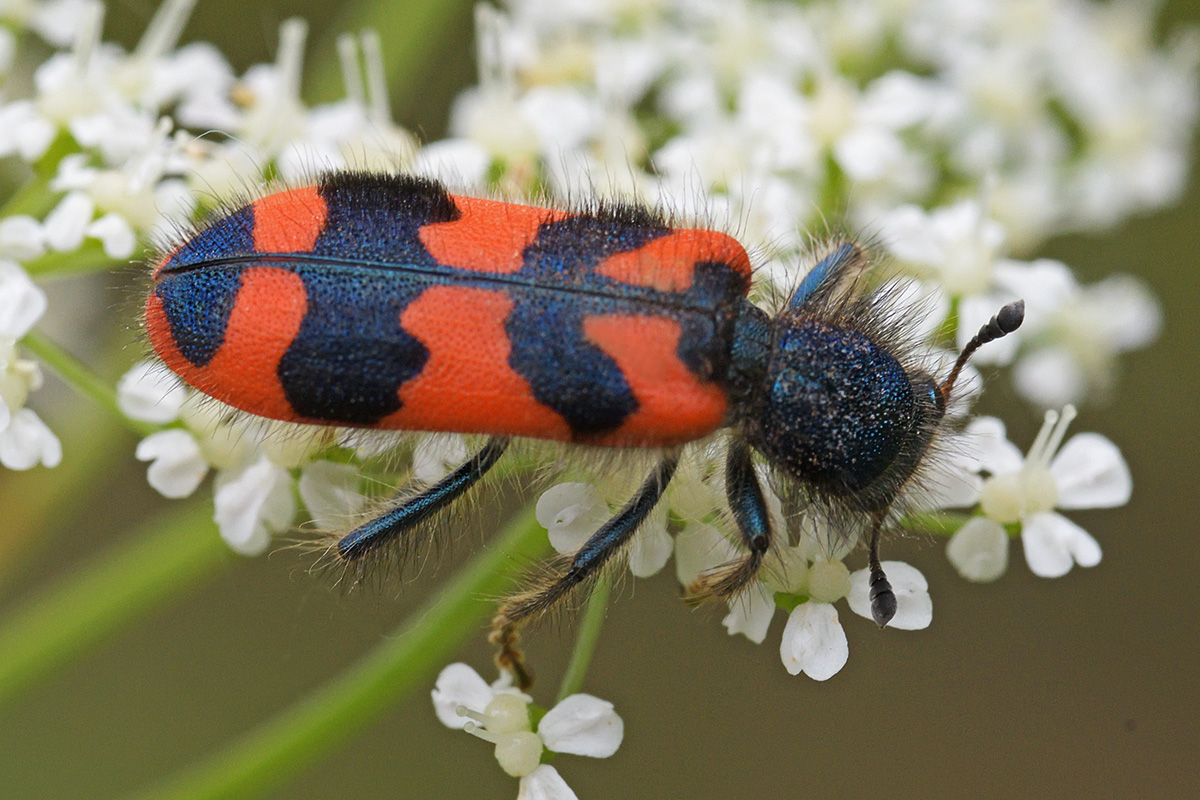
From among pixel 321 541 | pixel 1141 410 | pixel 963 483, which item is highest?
pixel 963 483

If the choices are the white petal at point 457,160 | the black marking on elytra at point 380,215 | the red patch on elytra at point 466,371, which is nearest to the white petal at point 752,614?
the red patch on elytra at point 466,371

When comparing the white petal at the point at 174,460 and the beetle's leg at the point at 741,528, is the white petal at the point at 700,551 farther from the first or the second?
the white petal at the point at 174,460

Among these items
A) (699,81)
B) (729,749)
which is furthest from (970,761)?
(699,81)

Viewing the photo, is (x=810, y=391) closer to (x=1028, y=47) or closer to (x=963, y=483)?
(x=963, y=483)

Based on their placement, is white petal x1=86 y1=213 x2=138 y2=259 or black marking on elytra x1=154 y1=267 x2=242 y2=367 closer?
black marking on elytra x1=154 y1=267 x2=242 y2=367

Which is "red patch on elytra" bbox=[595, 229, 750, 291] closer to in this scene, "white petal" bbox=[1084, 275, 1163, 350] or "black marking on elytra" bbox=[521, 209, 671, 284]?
"black marking on elytra" bbox=[521, 209, 671, 284]

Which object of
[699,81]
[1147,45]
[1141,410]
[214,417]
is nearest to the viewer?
[214,417]

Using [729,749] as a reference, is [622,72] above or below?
above

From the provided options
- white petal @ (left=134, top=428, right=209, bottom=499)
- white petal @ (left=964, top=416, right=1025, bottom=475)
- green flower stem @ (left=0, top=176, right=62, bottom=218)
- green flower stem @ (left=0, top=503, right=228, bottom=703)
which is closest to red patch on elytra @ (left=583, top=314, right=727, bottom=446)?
white petal @ (left=964, top=416, right=1025, bottom=475)
